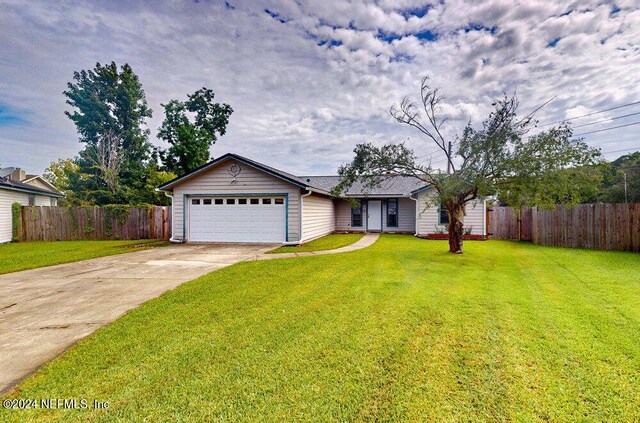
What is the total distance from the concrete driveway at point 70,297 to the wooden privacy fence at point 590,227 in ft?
40.9

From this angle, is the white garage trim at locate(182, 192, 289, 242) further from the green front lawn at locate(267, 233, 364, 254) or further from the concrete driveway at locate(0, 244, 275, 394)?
the concrete driveway at locate(0, 244, 275, 394)

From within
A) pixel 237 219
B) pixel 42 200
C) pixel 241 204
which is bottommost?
pixel 237 219

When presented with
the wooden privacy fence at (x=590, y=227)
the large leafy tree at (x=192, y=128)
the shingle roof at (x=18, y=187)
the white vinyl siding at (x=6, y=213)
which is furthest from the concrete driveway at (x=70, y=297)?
the large leafy tree at (x=192, y=128)

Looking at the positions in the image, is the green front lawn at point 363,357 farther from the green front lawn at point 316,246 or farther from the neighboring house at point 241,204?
the neighboring house at point 241,204

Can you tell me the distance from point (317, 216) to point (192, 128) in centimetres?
1716

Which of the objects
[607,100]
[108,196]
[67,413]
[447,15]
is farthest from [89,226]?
[607,100]

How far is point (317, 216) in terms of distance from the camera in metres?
15.5

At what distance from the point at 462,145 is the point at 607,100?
543 inches

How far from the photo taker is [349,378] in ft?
8.59

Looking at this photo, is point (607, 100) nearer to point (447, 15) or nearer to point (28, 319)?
point (447, 15)

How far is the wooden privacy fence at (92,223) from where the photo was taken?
15.1m

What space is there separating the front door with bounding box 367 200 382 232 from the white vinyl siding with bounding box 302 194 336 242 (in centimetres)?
238

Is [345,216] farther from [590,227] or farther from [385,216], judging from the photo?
[590,227]

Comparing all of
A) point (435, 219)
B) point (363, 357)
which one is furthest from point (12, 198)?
point (435, 219)
